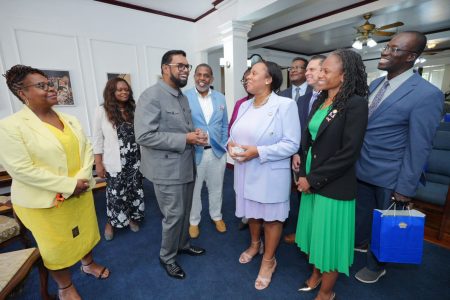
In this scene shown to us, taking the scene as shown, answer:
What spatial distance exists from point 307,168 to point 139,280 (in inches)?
66.3

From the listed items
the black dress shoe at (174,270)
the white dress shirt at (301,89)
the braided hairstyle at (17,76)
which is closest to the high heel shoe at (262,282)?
the black dress shoe at (174,270)

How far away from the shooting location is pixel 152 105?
1.65 m

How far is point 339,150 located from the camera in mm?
1354

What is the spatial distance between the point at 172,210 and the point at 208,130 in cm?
94

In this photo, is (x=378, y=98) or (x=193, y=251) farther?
(x=193, y=251)

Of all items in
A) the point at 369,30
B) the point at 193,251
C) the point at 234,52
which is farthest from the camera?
the point at 369,30

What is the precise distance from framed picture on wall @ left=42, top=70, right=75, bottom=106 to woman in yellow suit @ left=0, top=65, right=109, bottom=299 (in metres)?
3.08

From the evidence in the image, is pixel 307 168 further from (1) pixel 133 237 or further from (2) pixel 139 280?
(1) pixel 133 237

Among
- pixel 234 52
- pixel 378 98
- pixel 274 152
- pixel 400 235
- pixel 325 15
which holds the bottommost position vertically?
pixel 400 235

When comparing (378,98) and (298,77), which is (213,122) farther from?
(378,98)

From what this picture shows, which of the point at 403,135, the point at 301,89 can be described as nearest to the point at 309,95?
the point at 301,89

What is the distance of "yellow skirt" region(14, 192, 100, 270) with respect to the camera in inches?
58.6

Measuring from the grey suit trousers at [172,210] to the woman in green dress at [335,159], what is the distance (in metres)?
0.93

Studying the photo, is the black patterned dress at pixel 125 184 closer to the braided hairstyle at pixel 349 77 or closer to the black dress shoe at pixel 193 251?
the black dress shoe at pixel 193 251
